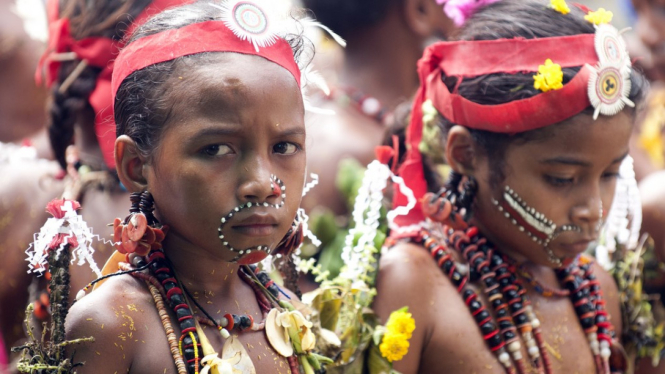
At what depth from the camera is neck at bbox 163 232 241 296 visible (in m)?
2.49

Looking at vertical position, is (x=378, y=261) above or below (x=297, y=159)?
below

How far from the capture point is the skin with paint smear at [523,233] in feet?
10.1

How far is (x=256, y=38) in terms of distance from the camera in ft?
8.07

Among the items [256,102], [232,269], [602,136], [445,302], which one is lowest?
[445,302]

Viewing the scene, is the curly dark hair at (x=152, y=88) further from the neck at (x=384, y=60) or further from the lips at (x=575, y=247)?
the neck at (x=384, y=60)

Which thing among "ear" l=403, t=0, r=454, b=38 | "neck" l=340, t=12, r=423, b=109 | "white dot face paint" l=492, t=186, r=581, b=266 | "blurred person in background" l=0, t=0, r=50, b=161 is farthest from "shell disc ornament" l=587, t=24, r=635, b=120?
"blurred person in background" l=0, t=0, r=50, b=161

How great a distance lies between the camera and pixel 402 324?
9.75 ft

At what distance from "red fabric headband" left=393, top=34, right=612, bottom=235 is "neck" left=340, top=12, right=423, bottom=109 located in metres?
Result: 1.84

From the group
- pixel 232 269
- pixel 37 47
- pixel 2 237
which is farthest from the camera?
pixel 37 47

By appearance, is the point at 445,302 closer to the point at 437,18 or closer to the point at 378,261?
the point at 378,261

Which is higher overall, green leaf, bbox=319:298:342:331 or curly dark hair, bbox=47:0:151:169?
curly dark hair, bbox=47:0:151:169

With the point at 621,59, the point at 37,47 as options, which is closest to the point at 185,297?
the point at 621,59

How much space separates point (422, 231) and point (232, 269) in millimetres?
983

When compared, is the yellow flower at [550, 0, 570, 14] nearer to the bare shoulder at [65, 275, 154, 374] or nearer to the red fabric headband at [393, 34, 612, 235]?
the red fabric headband at [393, 34, 612, 235]
